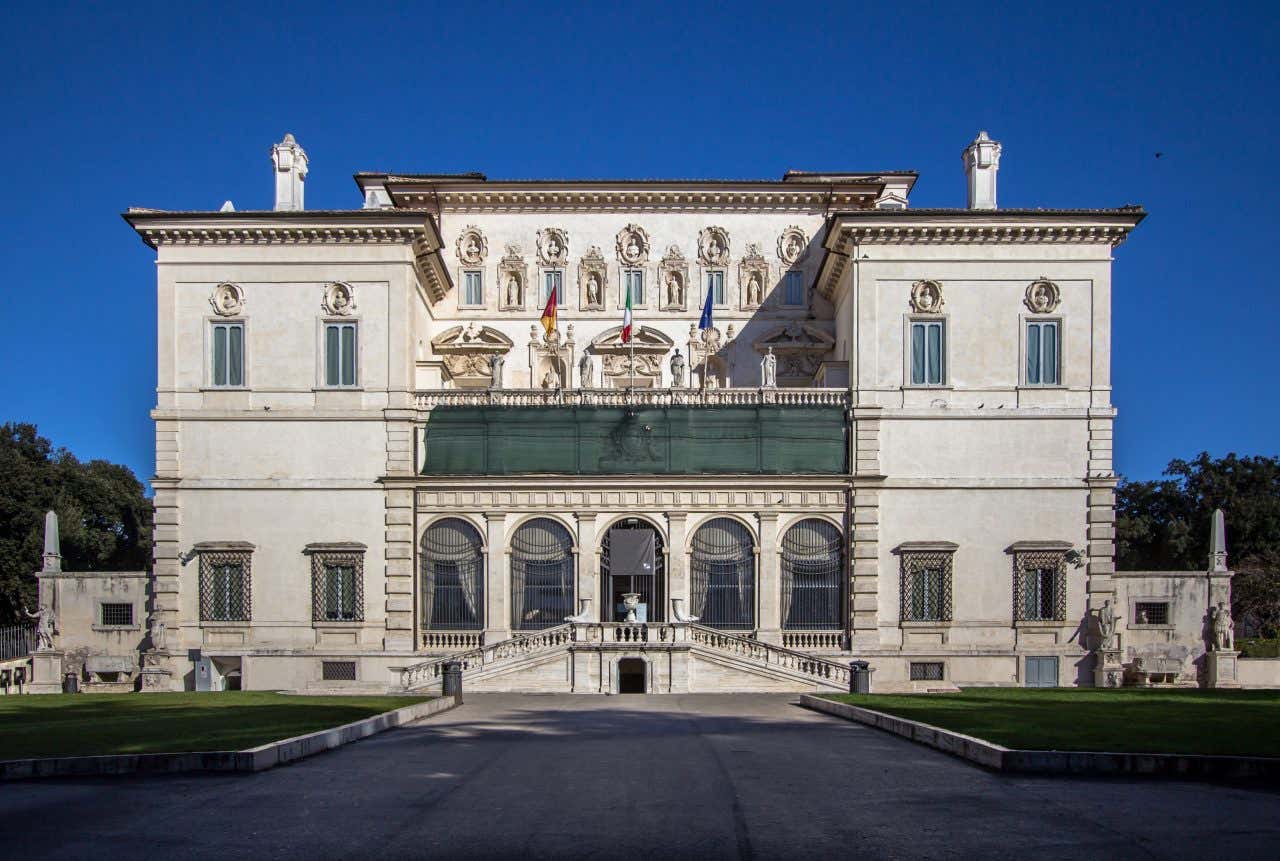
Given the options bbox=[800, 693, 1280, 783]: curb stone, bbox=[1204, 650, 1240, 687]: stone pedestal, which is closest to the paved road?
bbox=[800, 693, 1280, 783]: curb stone

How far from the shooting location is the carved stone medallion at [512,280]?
46.1 meters

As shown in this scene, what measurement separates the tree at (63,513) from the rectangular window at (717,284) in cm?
3686

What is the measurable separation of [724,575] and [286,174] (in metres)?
22.4

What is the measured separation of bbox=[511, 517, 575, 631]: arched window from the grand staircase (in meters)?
3.57

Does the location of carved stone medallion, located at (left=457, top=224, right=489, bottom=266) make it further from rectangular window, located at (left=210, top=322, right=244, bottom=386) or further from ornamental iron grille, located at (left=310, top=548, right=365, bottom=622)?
ornamental iron grille, located at (left=310, top=548, right=365, bottom=622)

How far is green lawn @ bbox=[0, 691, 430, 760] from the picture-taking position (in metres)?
18.7

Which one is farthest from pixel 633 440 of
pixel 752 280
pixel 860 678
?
pixel 860 678

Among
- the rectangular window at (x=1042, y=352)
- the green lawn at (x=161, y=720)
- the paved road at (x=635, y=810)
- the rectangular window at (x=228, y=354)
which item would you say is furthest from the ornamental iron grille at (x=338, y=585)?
the rectangular window at (x=1042, y=352)

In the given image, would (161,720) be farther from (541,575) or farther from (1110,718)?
(1110,718)

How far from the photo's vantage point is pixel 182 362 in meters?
40.4

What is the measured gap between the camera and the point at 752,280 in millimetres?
46062

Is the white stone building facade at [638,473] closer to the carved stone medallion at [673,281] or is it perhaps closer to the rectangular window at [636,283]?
the rectangular window at [636,283]

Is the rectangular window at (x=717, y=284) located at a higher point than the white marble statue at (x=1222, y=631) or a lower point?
higher

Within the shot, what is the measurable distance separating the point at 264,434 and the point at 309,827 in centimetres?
2858
